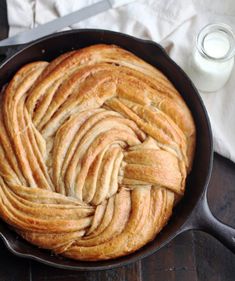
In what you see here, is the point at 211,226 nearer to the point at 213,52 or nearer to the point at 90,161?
the point at 90,161

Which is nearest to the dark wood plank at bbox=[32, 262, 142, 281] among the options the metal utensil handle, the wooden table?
the wooden table

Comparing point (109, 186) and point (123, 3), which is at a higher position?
point (123, 3)

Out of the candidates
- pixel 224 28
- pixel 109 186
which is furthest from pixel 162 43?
pixel 109 186

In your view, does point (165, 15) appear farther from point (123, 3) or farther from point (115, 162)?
point (115, 162)

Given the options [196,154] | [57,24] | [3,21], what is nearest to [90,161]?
[196,154]

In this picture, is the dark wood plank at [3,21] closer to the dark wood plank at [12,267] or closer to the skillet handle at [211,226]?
the dark wood plank at [12,267]

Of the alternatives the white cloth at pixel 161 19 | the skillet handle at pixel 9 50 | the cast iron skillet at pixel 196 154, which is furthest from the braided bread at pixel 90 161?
the white cloth at pixel 161 19
